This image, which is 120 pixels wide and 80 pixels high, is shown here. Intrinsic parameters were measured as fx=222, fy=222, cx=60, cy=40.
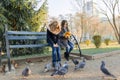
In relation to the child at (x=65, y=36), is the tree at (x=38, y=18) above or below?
above

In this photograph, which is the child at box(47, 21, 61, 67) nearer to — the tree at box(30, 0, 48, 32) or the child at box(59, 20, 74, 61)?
the child at box(59, 20, 74, 61)

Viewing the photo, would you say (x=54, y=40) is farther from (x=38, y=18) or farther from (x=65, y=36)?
(x=38, y=18)

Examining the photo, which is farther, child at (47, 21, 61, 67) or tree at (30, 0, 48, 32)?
tree at (30, 0, 48, 32)

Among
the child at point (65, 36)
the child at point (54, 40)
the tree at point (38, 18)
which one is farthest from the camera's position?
the tree at point (38, 18)

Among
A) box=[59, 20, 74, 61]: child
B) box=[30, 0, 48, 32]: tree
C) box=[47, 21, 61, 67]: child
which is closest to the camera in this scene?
box=[47, 21, 61, 67]: child

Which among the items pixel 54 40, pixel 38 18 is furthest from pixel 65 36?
pixel 38 18

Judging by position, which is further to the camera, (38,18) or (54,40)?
(38,18)

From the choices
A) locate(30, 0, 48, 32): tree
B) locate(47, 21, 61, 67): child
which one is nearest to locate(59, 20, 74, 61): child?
locate(47, 21, 61, 67): child

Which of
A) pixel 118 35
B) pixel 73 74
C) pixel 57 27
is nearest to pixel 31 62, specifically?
pixel 57 27

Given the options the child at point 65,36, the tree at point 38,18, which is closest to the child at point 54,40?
the child at point 65,36

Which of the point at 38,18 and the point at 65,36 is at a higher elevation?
the point at 38,18

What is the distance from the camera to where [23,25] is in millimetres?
10477

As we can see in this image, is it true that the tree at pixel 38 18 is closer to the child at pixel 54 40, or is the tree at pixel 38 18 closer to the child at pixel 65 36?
the child at pixel 65 36

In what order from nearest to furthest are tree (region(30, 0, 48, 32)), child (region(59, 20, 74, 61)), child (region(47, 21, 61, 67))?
child (region(47, 21, 61, 67))
child (region(59, 20, 74, 61))
tree (region(30, 0, 48, 32))
